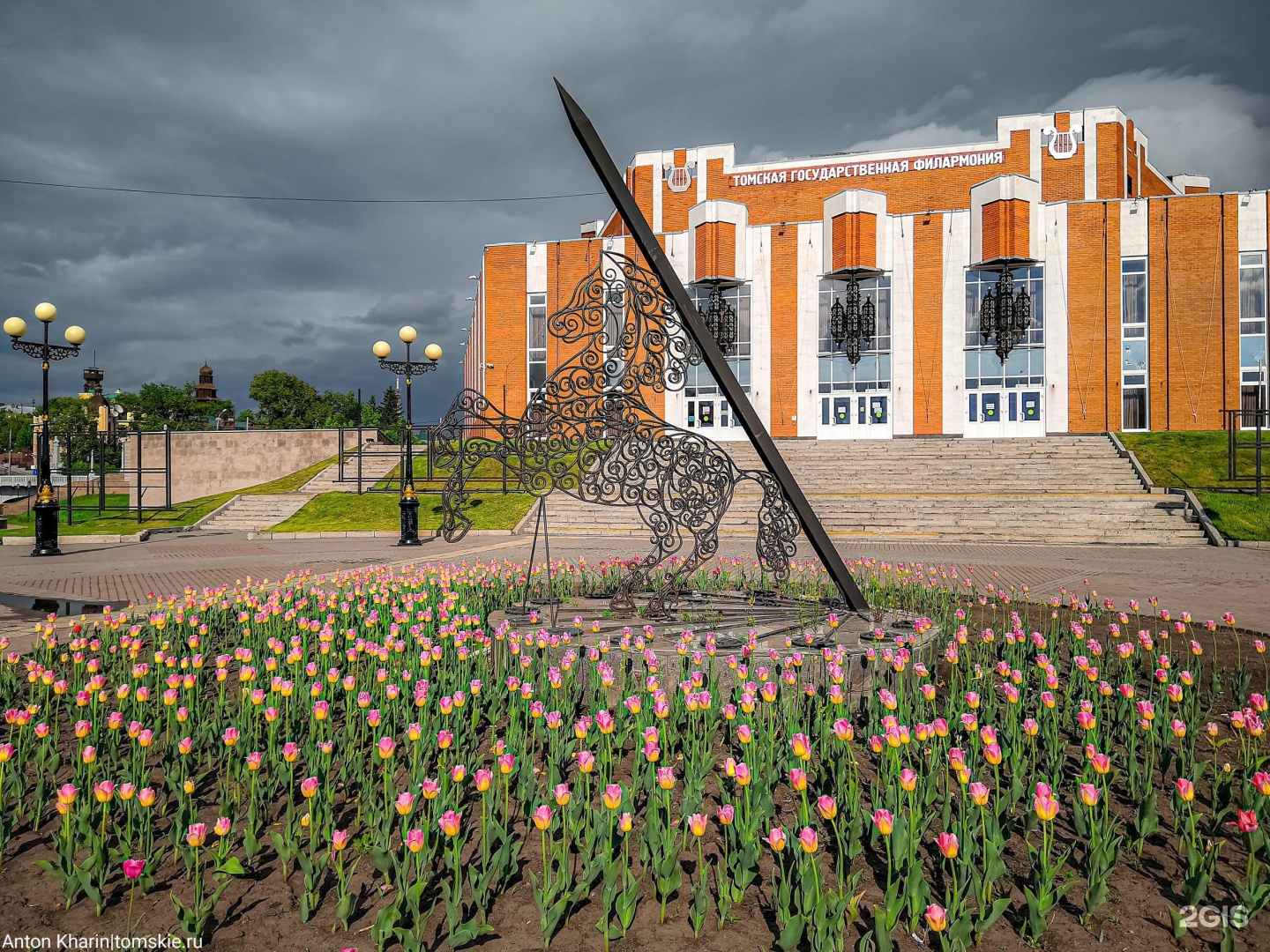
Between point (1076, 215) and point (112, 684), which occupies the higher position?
point (1076, 215)

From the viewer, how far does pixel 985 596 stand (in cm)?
853

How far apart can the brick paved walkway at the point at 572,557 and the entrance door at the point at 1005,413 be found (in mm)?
21445

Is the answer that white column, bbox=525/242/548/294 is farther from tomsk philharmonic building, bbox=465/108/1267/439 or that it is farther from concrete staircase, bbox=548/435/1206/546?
concrete staircase, bbox=548/435/1206/546

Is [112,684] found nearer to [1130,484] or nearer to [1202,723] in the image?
[1202,723]

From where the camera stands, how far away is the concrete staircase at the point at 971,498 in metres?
17.4

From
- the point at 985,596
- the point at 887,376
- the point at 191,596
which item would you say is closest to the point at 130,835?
the point at 191,596

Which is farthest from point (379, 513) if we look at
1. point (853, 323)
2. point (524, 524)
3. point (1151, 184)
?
point (1151, 184)

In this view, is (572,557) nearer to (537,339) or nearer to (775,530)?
(775,530)

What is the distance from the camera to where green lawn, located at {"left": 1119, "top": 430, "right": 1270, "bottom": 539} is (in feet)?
54.5

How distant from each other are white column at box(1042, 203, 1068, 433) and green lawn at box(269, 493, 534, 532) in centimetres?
2685

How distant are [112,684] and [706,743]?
411cm

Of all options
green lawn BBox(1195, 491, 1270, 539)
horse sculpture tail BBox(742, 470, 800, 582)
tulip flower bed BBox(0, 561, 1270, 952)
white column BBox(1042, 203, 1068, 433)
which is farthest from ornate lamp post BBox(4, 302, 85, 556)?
white column BBox(1042, 203, 1068, 433)

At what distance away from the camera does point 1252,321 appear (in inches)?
1345

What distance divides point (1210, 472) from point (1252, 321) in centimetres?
1729
